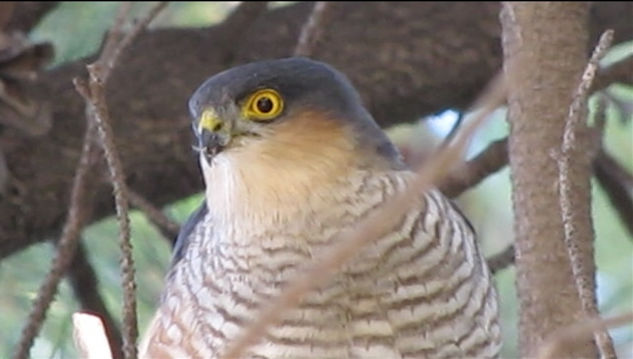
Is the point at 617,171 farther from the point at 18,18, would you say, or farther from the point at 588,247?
the point at 18,18

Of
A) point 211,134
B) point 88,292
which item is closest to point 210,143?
point 211,134

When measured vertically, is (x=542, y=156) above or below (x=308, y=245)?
below

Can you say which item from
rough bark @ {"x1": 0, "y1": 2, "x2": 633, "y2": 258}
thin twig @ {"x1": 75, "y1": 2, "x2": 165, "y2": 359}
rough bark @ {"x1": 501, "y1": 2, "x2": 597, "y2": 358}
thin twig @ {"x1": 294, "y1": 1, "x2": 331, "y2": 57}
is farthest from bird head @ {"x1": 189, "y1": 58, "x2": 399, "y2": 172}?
rough bark @ {"x1": 0, "y1": 2, "x2": 633, "y2": 258}

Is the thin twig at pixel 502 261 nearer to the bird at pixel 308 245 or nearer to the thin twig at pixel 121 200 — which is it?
the bird at pixel 308 245

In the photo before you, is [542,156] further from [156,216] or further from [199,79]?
[199,79]

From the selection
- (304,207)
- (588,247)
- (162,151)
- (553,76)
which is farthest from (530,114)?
(162,151)

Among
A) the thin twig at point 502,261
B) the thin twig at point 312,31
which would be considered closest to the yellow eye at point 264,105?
the thin twig at point 312,31

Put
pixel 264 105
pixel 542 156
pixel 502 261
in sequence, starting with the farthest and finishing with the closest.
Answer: pixel 502 261, pixel 542 156, pixel 264 105
